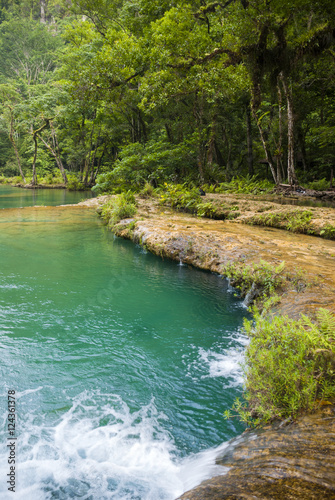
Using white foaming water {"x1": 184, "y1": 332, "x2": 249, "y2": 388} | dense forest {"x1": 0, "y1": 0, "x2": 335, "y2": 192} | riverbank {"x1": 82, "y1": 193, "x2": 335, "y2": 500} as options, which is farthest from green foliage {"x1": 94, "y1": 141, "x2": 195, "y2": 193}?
white foaming water {"x1": 184, "y1": 332, "x2": 249, "y2": 388}

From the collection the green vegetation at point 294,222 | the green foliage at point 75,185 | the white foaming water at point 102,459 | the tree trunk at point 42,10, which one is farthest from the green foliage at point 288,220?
the tree trunk at point 42,10

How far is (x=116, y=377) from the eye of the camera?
392cm

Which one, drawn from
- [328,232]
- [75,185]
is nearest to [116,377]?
[328,232]

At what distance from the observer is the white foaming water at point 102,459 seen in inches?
99.3

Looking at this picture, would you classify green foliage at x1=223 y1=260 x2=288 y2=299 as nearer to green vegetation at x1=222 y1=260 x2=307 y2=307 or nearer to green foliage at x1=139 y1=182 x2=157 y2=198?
green vegetation at x1=222 y1=260 x2=307 y2=307

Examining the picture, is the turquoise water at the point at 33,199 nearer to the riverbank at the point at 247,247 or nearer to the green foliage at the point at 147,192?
the green foliage at the point at 147,192

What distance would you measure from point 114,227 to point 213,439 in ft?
32.7

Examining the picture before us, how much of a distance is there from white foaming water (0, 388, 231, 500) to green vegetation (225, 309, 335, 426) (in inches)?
26.9

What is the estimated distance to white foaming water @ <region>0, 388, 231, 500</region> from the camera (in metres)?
2.52

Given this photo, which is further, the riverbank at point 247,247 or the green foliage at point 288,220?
the green foliage at point 288,220

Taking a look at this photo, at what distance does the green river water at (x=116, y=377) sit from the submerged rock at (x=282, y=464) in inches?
14.1

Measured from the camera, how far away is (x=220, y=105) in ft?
57.6

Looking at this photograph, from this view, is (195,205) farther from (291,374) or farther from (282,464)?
(282,464)

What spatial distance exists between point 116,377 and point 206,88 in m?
13.6
